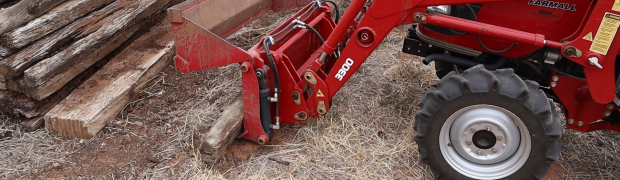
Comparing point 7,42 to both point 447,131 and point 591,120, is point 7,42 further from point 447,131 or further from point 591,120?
A: point 591,120

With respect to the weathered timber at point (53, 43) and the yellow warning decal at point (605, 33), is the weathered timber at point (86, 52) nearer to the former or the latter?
the weathered timber at point (53, 43)

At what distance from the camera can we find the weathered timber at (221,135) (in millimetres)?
3416

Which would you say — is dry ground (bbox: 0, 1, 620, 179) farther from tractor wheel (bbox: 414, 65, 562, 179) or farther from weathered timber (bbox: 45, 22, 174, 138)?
tractor wheel (bbox: 414, 65, 562, 179)

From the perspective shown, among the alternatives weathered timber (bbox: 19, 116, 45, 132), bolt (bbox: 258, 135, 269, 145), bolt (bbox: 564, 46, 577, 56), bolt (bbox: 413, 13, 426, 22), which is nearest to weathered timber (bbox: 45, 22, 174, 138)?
weathered timber (bbox: 19, 116, 45, 132)

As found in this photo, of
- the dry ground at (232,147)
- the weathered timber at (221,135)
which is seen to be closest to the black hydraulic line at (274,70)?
the weathered timber at (221,135)

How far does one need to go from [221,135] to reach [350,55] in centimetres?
108

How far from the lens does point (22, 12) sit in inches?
154

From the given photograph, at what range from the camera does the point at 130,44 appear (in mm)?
4637

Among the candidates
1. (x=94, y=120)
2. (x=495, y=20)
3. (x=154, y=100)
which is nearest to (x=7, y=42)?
(x=94, y=120)

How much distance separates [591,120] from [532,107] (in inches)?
30.5

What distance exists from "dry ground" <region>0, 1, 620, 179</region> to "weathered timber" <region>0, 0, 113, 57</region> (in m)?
0.66

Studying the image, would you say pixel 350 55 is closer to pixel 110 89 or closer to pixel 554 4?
pixel 554 4

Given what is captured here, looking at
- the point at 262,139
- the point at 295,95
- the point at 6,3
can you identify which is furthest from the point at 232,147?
the point at 6,3

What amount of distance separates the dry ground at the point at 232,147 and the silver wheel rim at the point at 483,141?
36cm
